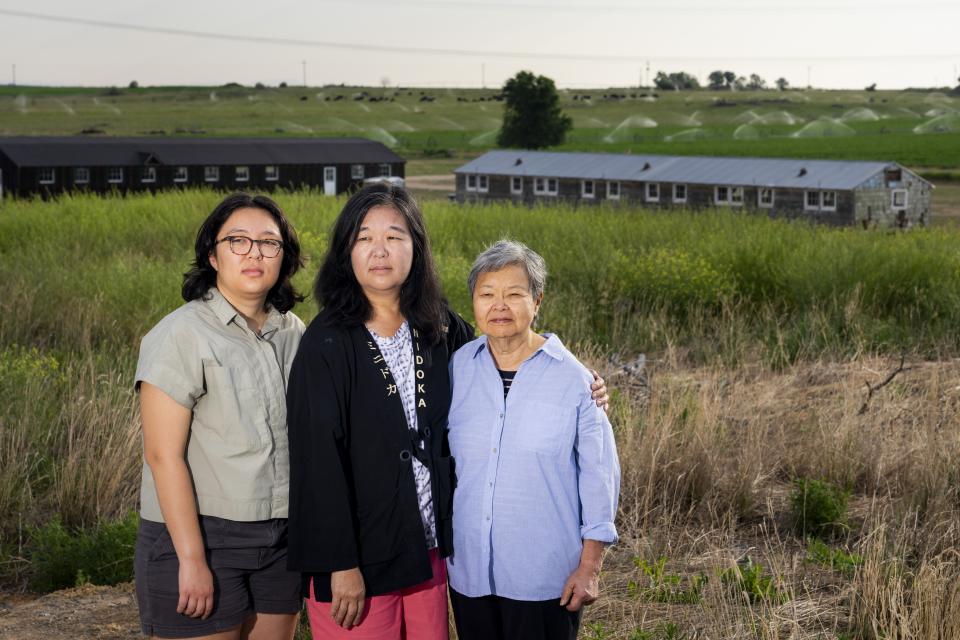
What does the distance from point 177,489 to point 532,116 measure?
7598 centimetres

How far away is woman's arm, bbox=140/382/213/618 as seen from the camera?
299cm

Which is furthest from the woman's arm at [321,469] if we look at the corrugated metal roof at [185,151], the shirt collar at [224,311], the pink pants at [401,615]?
the corrugated metal roof at [185,151]

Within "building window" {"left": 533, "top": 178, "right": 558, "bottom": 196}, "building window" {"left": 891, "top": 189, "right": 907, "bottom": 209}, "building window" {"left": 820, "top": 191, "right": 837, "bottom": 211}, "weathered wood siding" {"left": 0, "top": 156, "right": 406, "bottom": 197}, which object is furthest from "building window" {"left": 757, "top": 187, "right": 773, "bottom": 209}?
"weathered wood siding" {"left": 0, "top": 156, "right": 406, "bottom": 197}

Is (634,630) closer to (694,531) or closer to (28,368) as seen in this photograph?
(694,531)

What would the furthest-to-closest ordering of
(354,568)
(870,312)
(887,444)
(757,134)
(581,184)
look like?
1. (757,134)
2. (581,184)
3. (870,312)
4. (887,444)
5. (354,568)

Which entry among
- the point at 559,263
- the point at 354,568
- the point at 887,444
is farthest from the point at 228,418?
the point at 559,263

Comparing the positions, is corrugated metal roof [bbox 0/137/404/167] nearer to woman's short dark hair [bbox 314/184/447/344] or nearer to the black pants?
woman's short dark hair [bbox 314/184/447/344]

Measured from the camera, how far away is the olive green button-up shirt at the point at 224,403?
300 cm

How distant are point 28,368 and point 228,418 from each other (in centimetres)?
635

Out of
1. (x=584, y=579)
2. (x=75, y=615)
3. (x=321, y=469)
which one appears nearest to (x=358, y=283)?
(x=321, y=469)

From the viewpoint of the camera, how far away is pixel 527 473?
3104 mm

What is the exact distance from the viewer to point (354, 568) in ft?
9.98

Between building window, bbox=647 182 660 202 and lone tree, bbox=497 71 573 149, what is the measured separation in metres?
38.5

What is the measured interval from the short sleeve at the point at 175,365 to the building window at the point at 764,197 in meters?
33.2
